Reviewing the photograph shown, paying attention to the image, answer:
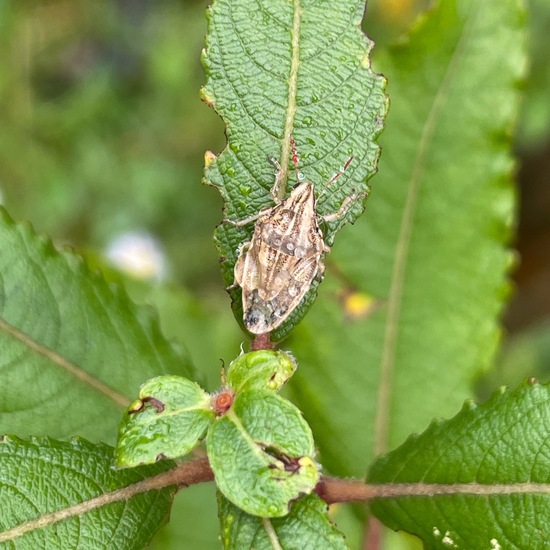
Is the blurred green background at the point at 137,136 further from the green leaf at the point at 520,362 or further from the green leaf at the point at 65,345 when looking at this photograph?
the green leaf at the point at 65,345

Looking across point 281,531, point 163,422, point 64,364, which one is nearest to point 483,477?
point 281,531

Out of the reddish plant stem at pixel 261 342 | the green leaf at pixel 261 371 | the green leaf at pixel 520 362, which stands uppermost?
the green leaf at pixel 520 362

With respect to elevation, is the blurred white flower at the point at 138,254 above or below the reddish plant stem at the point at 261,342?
above

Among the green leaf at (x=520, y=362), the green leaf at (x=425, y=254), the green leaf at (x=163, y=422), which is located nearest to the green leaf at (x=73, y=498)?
the green leaf at (x=163, y=422)

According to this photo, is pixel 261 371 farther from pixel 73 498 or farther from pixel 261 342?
pixel 73 498

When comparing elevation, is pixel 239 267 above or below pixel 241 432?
above

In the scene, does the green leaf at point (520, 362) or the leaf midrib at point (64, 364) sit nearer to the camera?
the leaf midrib at point (64, 364)

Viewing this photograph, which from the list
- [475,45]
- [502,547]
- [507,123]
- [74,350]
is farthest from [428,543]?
[475,45]

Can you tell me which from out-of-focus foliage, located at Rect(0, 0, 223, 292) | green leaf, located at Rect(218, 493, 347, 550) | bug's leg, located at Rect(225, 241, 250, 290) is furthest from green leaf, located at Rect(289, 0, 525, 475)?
out-of-focus foliage, located at Rect(0, 0, 223, 292)
